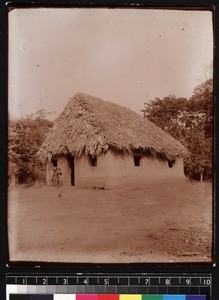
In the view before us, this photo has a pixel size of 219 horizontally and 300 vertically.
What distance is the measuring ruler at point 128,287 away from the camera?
70.1 inches

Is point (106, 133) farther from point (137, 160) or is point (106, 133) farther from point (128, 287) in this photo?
point (128, 287)

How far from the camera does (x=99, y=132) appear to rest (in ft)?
5.82

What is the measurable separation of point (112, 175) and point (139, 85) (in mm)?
301

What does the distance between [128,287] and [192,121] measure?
57cm

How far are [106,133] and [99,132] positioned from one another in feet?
0.07

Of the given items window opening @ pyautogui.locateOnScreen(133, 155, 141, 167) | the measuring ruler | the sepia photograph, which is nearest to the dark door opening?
the sepia photograph

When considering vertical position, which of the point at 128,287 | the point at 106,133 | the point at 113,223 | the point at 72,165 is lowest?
the point at 128,287

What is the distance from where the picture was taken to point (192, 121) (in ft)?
5.87

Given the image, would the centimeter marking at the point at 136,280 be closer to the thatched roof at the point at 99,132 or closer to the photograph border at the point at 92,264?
the photograph border at the point at 92,264

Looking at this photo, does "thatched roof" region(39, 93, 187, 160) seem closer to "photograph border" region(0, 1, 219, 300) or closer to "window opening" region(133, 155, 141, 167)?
"window opening" region(133, 155, 141, 167)

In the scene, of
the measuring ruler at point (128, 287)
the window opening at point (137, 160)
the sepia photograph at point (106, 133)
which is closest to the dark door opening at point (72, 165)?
the sepia photograph at point (106, 133)

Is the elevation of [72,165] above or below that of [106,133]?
below

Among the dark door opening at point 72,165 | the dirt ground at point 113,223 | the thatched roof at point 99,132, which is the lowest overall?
the dirt ground at point 113,223

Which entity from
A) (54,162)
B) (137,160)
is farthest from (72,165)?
(137,160)
